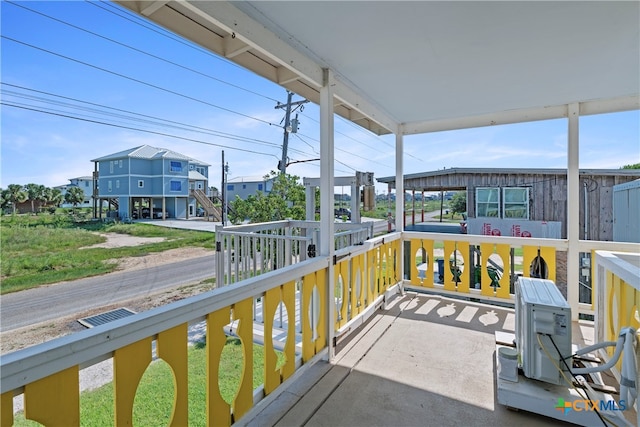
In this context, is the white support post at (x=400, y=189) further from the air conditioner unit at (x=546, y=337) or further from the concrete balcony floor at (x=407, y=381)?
the air conditioner unit at (x=546, y=337)

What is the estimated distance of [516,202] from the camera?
7.50m

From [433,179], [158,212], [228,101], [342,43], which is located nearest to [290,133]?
[228,101]

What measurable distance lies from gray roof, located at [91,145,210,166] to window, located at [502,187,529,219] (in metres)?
7.57

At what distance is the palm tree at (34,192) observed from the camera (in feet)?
5.41

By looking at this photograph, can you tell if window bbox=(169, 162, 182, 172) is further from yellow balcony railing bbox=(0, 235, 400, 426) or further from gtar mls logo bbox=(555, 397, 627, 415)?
gtar mls logo bbox=(555, 397, 627, 415)

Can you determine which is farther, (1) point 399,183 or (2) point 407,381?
(1) point 399,183

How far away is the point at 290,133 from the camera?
7.53 metres

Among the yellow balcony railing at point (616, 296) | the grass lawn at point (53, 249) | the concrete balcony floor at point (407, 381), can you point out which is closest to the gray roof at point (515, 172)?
the concrete balcony floor at point (407, 381)

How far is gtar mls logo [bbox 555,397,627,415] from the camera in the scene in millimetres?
1617

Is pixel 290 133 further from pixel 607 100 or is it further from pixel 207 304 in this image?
pixel 207 304

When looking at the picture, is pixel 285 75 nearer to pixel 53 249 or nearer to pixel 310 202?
pixel 53 249

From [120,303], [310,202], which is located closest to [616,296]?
[310,202]

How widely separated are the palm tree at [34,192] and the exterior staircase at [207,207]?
159cm

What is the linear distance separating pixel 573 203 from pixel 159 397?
4264 mm
